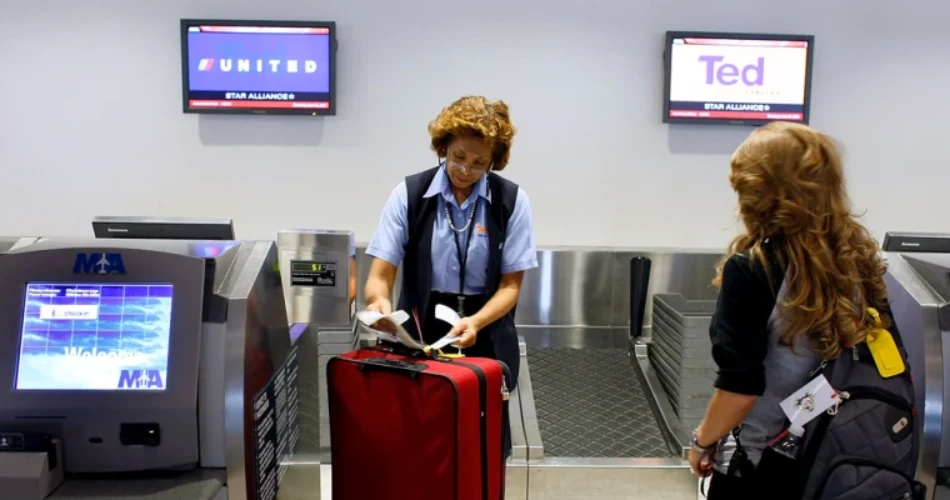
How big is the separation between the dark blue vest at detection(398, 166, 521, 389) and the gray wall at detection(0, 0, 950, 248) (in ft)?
4.65

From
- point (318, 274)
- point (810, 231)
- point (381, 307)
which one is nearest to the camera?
point (810, 231)

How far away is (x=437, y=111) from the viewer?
3.32 m

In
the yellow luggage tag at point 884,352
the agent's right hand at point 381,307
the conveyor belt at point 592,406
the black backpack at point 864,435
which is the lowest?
the conveyor belt at point 592,406

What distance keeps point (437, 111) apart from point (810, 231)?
2333 millimetres

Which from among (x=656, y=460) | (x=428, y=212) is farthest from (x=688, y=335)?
(x=428, y=212)

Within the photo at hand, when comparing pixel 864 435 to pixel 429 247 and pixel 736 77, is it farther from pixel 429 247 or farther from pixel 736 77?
pixel 736 77

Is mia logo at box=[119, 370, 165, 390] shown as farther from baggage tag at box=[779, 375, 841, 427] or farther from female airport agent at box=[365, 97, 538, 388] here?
baggage tag at box=[779, 375, 841, 427]

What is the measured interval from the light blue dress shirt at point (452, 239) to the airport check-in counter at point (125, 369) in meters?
0.59

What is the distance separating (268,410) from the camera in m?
1.54

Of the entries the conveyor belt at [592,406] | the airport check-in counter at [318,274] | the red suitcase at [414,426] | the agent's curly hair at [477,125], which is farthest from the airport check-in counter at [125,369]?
the conveyor belt at [592,406]

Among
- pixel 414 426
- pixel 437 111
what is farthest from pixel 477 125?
pixel 437 111

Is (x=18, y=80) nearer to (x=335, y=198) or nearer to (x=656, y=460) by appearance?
(x=335, y=198)

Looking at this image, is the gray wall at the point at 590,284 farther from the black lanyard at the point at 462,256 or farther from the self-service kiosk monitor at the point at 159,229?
the self-service kiosk monitor at the point at 159,229

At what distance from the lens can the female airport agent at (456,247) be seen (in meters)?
1.92
